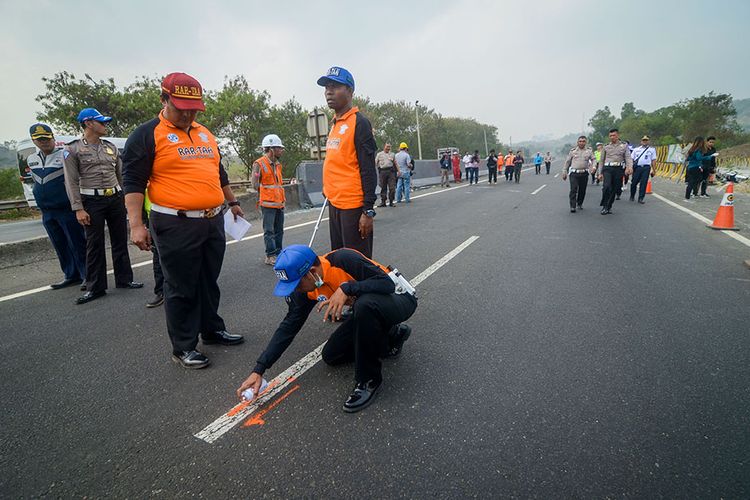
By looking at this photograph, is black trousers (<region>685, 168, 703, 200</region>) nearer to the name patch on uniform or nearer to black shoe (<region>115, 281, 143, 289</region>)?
the name patch on uniform

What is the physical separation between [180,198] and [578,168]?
9419 millimetres

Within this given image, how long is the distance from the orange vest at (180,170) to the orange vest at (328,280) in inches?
45.9

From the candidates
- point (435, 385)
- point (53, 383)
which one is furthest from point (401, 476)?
point (53, 383)

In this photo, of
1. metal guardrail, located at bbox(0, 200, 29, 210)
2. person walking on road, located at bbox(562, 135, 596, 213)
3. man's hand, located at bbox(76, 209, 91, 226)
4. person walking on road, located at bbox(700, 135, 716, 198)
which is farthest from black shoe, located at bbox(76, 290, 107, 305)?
metal guardrail, located at bbox(0, 200, 29, 210)

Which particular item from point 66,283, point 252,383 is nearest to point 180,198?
point 252,383

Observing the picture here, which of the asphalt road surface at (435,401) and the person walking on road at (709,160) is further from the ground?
the person walking on road at (709,160)

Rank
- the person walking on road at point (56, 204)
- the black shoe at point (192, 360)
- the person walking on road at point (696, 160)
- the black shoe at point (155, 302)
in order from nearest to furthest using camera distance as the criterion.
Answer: the black shoe at point (192, 360), the black shoe at point (155, 302), the person walking on road at point (56, 204), the person walking on road at point (696, 160)

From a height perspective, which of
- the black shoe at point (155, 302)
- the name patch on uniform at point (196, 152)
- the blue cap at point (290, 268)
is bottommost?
the black shoe at point (155, 302)

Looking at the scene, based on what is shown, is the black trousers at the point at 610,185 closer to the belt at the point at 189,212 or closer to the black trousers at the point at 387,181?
the black trousers at the point at 387,181

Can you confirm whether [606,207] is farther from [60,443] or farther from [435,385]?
[60,443]

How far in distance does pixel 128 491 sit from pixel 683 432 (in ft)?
9.70

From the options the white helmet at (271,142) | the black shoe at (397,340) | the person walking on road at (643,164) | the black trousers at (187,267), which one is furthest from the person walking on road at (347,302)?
the person walking on road at (643,164)

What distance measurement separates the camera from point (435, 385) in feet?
8.63

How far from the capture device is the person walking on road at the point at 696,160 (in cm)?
1060
